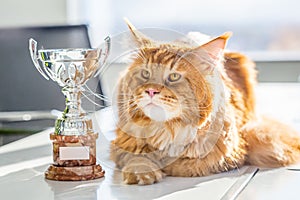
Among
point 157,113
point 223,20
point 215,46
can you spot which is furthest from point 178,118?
point 223,20

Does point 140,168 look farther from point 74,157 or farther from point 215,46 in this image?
point 215,46

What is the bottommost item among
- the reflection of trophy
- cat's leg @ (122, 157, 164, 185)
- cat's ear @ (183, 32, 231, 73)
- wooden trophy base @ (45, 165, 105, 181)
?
wooden trophy base @ (45, 165, 105, 181)

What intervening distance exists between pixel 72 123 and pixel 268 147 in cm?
42

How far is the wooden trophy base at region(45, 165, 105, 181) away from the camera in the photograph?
1183 millimetres

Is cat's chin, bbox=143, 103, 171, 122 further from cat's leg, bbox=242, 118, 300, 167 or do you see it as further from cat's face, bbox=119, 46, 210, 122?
cat's leg, bbox=242, 118, 300, 167

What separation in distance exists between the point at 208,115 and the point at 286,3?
2375 mm

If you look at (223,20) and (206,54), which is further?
(223,20)

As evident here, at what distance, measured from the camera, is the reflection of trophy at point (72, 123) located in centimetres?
118

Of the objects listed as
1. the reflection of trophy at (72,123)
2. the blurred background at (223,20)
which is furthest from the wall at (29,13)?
the reflection of trophy at (72,123)

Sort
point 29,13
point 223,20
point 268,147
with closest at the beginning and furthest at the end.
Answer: point 268,147, point 223,20, point 29,13

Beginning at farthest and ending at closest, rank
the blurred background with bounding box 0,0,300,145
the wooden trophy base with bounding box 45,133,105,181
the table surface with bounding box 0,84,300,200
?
the blurred background with bounding box 0,0,300,145
the wooden trophy base with bounding box 45,133,105,181
the table surface with bounding box 0,84,300,200

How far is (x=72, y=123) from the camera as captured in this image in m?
1.19

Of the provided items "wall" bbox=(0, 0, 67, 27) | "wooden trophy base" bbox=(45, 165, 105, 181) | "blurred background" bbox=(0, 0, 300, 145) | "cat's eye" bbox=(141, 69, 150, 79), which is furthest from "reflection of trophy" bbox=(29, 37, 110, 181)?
"wall" bbox=(0, 0, 67, 27)

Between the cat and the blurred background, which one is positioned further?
the blurred background
